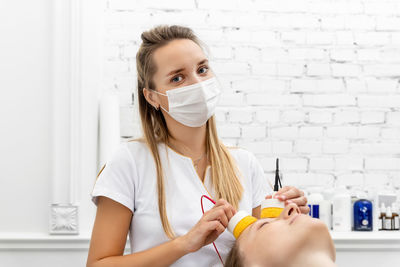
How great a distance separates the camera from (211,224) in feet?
3.44

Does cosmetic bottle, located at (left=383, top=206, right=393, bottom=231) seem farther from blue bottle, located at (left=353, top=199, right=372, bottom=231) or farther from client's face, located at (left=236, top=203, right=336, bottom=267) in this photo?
client's face, located at (left=236, top=203, right=336, bottom=267)

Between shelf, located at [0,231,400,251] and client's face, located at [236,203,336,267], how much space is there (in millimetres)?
1304

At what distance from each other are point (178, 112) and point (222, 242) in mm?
387

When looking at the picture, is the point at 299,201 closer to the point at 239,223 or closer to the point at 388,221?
the point at 239,223

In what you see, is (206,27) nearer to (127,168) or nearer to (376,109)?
(376,109)

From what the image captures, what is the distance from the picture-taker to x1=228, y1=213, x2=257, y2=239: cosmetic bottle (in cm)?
101

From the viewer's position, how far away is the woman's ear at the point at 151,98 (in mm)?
1392

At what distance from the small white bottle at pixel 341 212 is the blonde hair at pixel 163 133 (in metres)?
1.05

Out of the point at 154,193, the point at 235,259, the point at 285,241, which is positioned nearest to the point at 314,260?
the point at 285,241

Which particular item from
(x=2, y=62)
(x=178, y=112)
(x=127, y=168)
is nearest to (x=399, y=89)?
(x=178, y=112)

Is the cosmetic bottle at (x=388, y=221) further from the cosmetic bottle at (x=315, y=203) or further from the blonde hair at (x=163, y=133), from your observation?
the blonde hair at (x=163, y=133)

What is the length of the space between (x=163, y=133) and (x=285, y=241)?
648 millimetres

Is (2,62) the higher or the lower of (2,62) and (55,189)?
the higher

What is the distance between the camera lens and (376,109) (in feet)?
8.16
